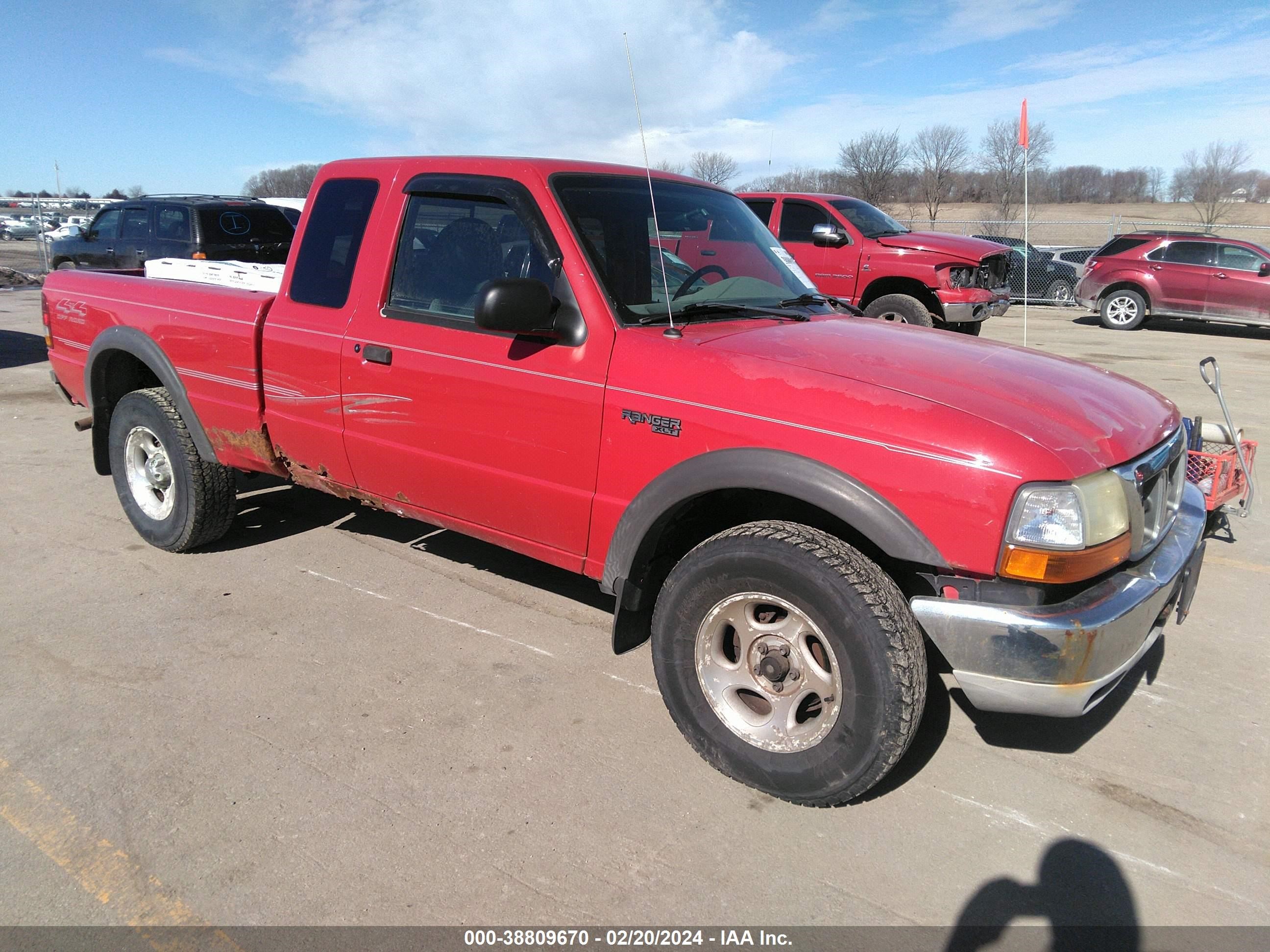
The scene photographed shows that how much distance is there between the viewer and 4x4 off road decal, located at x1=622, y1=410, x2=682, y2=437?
2992mm

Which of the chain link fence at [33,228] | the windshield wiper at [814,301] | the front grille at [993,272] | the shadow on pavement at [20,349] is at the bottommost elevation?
the shadow on pavement at [20,349]

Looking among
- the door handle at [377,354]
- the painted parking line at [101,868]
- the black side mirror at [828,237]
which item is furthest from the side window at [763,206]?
the painted parking line at [101,868]

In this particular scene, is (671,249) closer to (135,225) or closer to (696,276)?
(696,276)

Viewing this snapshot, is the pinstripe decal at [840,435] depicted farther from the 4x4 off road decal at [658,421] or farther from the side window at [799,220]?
the side window at [799,220]

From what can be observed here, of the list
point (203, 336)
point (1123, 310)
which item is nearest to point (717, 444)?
point (203, 336)

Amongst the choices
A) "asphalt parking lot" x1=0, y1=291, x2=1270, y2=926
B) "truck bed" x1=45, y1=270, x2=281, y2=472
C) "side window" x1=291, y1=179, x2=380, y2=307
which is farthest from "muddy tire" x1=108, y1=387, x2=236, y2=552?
"side window" x1=291, y1=179, x2=380, y2=307

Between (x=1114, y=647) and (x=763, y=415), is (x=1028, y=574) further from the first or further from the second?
(x=763, y=415)

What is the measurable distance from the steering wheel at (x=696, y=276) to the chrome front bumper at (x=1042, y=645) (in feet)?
5.02

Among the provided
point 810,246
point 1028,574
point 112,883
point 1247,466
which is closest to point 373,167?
point 112,883

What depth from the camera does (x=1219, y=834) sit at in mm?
2809

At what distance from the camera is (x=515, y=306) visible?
119 inches

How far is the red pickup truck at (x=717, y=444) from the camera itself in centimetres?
254

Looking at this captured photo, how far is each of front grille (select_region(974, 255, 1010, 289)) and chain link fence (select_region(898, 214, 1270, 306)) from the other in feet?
1.18

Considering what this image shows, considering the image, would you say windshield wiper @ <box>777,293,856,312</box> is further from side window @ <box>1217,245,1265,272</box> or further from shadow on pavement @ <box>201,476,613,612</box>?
side window @ <box>1217,245,1265,272</box>
